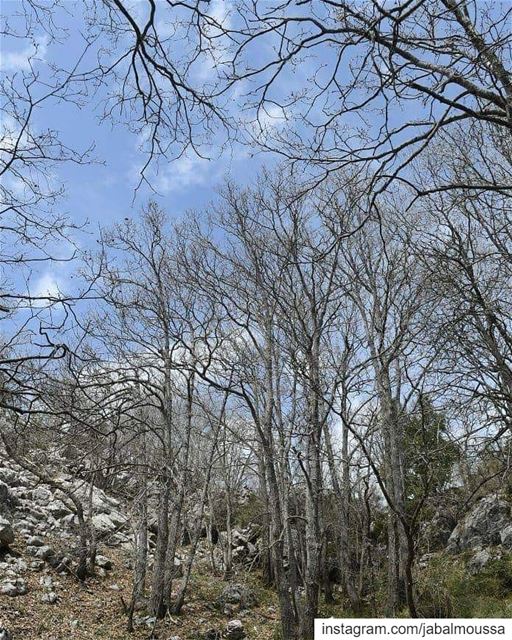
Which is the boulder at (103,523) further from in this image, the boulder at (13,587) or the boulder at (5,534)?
the boulder at (13,587)

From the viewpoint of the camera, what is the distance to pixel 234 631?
419 inches

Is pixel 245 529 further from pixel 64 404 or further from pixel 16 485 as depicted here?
pixel 64 404

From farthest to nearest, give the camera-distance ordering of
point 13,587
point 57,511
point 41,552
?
point 57,511, point 41,552, point 13,587

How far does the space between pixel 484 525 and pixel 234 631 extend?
25.0 ft

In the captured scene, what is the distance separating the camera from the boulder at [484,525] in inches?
564

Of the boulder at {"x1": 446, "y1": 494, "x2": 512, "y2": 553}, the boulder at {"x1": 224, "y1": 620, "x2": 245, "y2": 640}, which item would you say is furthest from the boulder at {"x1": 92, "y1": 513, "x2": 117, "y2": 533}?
the boulder at {"x1": 446, "y1": 494, "x2": 512, "y2": 553}

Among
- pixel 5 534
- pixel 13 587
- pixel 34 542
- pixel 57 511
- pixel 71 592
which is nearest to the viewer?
pixel 13 587

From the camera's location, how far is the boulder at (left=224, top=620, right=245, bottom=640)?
10536 millimetres

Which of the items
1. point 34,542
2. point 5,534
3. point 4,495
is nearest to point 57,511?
point 4,495

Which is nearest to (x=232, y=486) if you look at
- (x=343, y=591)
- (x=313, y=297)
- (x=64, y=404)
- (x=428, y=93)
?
(x=343, y=591)

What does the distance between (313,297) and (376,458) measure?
17.1 ft

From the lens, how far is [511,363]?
654 centimetres

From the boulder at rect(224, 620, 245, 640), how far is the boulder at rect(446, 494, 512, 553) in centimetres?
692

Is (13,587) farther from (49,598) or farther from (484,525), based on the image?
(484,525)
